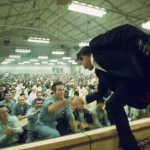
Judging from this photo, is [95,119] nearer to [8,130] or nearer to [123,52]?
[8,130]

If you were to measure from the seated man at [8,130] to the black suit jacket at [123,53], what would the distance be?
1895 millimetres

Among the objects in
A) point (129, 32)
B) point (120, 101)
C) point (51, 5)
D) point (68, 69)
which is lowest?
point (120, 101)

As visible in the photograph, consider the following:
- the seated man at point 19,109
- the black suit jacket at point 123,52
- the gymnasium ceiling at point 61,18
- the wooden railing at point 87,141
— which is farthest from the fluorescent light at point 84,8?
the wooden railing at point 87,141

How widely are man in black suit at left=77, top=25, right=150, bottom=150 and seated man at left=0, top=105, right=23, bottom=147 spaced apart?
1.83m

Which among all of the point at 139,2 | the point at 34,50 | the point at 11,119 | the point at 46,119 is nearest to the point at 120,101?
the point at 46,119

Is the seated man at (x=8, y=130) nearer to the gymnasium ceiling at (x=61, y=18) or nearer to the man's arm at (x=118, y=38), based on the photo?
the man's arm at (x=118, y=38)

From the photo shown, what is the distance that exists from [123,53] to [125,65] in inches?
3.1

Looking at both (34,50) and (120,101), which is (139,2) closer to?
(120,101)

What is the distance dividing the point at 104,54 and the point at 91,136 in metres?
0.61

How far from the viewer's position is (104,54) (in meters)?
1.04

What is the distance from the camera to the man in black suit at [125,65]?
3.07 feet

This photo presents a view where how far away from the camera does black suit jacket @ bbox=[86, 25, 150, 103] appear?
3.05 ft

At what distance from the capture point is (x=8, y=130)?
226cm

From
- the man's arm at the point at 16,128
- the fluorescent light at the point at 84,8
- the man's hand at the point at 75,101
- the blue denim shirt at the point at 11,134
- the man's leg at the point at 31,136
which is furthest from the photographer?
the fluorescent light at the point at 84,8
